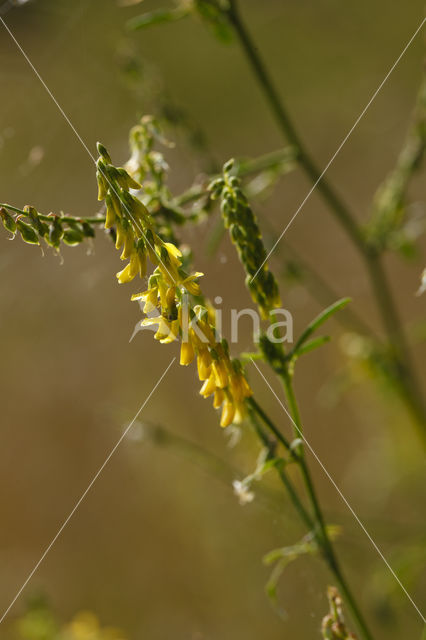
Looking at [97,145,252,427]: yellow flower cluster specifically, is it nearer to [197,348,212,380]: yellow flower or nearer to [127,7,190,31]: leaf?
[197,348,212,380]: yellow flower

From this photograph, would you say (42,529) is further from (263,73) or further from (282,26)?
(282,26)

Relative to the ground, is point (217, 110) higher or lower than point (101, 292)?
higher

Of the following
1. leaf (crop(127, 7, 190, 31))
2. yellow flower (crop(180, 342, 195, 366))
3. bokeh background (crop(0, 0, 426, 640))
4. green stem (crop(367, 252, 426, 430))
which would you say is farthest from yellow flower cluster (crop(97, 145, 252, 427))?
bokeh background (crop(0, 0, 426, 640))

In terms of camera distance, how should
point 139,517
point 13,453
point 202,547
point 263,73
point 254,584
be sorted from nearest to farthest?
1. point 263,73
2. point 254,584
3. point 202,547
4. point 139,517
5. point 13,453

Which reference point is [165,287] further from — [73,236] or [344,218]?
[344,218]

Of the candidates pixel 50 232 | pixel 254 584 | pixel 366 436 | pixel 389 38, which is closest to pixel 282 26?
pixel 389 38

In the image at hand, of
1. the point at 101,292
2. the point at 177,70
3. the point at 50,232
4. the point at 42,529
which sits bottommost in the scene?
the point at 50,232
